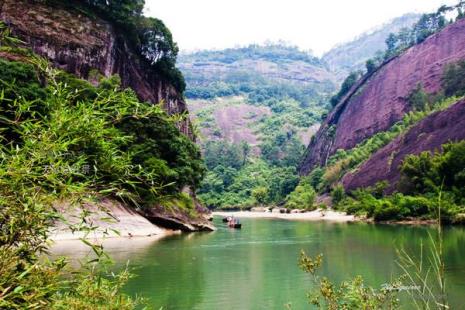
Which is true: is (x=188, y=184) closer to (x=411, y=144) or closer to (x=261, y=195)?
(x=411, y=144)

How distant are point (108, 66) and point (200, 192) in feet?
188

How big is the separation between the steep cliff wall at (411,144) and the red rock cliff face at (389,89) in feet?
57.0

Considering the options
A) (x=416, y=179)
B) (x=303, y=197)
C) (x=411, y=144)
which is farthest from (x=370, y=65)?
(x=416, y=179)

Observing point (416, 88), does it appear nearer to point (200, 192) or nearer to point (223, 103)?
point (200, 192)

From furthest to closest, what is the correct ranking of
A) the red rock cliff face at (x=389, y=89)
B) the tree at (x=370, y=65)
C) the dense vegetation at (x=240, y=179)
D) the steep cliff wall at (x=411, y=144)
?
the tree at (x=370, y=65), the dense vegetation at (x=240, y=179), the red rock cliff face at (x=389, y=89), the steep cliff wall at (x=411, y=144)

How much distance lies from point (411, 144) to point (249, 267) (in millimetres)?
43384

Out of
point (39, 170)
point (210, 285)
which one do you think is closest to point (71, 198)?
point (39, 170)

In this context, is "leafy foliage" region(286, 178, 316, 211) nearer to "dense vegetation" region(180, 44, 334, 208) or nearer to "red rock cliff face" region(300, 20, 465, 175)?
"dense vegetation" region(180, 44, 334, 208)

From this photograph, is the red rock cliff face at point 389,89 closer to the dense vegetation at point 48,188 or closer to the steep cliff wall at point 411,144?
the steep cliff wall at point 411,144

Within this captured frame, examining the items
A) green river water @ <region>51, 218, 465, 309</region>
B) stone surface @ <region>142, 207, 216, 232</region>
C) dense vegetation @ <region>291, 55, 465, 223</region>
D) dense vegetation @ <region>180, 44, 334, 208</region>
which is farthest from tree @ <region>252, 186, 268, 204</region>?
green river water @ <region>51, 218, 465, 309</region>

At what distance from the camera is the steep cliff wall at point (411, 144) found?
52.3 m

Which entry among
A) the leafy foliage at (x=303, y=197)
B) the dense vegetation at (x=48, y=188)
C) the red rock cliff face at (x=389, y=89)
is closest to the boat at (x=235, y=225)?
the leafy foliage at (x=303, y=197)

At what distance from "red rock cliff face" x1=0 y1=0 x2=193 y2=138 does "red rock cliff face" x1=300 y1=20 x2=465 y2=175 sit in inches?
1675

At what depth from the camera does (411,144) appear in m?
56.9
